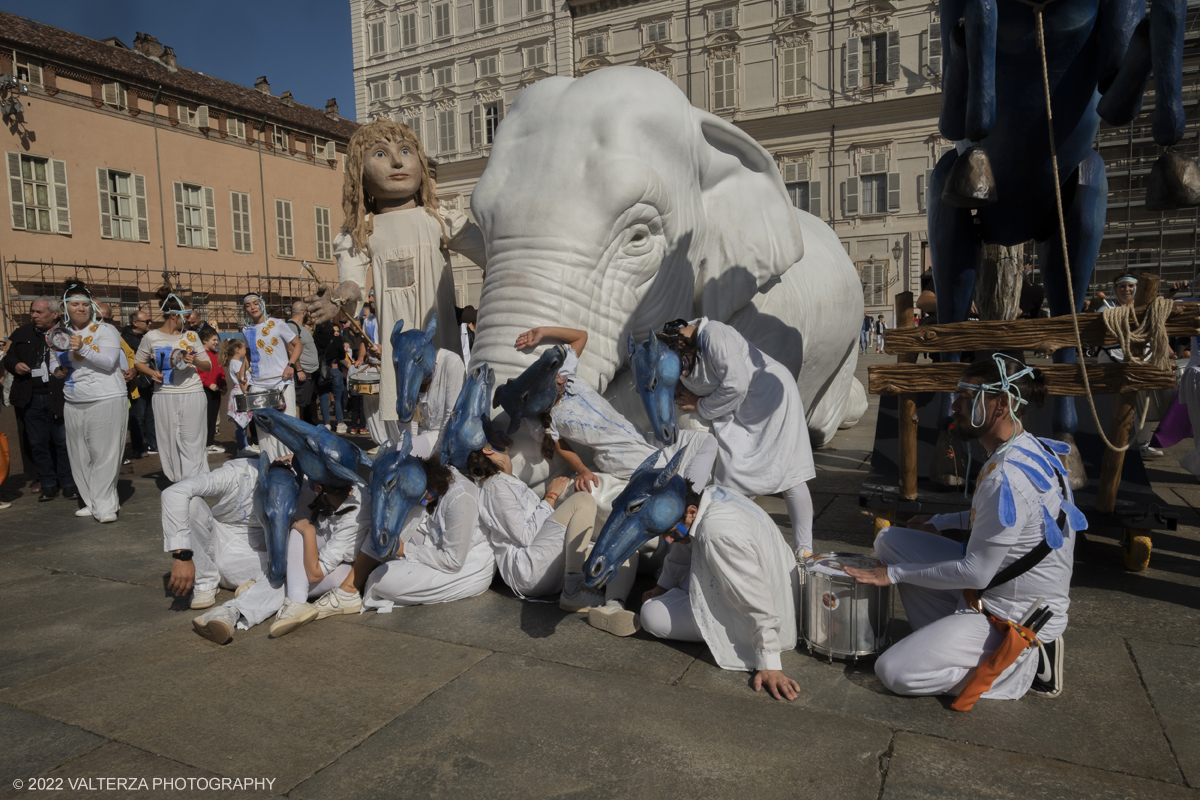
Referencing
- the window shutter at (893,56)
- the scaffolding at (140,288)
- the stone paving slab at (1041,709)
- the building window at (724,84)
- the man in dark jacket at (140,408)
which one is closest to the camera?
the stone paving slab at (1041,709)

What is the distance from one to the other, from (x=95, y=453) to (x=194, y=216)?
21967mm

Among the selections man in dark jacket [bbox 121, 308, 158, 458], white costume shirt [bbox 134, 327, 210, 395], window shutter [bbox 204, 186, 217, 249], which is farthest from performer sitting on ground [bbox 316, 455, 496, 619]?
window shutter [bbox 204, 186, 217, 249]

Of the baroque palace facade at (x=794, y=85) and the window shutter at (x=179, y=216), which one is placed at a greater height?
the baroque palace facade at (x=794, y=85)

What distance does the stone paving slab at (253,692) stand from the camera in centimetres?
252

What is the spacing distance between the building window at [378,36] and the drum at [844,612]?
37.2m

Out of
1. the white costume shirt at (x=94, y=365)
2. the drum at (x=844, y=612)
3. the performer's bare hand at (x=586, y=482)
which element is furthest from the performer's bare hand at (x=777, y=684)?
the white costume shirt at (x=94, y=365)

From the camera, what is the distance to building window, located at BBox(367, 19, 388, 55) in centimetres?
3541

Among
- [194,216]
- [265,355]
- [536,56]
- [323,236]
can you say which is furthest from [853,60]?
[265,355]

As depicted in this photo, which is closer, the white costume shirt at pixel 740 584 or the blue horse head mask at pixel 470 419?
the white costume shirt at pixel 740 584

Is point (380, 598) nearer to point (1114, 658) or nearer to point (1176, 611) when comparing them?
point (1114, 658)

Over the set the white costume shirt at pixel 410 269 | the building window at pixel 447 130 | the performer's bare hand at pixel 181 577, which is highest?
the building window at pixel 447 130

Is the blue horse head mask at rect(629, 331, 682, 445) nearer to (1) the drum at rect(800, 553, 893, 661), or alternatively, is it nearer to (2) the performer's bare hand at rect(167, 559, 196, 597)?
(1) the drum at rect(800, 553, 893, 661)

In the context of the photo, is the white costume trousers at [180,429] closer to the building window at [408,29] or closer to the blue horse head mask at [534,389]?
the blue horse head mask at [534,389]

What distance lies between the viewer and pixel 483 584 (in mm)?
3896
